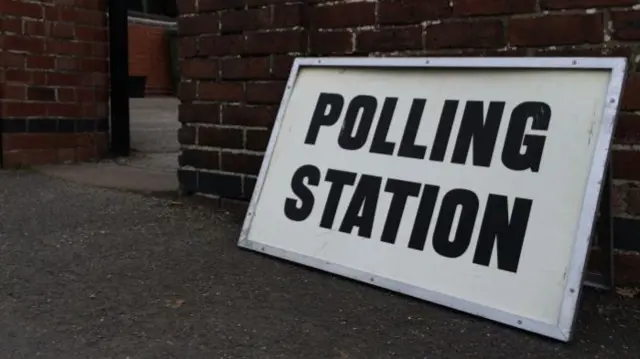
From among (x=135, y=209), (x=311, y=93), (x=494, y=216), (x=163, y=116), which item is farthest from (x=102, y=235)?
(x=163, y=116)

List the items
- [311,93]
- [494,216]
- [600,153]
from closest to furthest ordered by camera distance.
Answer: [600,153] < [494,216] < [311,93]

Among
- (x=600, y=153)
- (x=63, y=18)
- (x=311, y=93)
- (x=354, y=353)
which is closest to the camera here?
(x=354, y=353)

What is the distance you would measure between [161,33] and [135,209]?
10512 mm

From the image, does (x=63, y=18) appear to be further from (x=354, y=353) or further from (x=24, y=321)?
(x=354, y=353)

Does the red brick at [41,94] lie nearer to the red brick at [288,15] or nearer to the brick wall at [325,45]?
the brick wall at [325,45]

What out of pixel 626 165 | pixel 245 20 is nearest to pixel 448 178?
pixel 626 165

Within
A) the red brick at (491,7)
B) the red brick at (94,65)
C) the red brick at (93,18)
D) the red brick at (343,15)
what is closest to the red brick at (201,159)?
the red brick at (343,15)

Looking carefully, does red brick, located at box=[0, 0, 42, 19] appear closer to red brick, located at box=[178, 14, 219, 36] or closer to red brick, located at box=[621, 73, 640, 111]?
red brick, located at box=[178, 14, 219, 36]

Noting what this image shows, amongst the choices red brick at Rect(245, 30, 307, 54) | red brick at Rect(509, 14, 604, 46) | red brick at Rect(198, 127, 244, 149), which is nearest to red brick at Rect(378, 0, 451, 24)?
red brick at Rect(509, 14, 604, 46)

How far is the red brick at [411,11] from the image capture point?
2.53 metres

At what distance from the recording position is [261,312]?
2012 mm

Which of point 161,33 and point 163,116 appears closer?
point 163,116

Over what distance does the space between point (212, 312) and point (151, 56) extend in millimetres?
11595

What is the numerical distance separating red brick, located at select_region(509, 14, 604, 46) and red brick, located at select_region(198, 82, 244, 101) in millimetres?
1346
